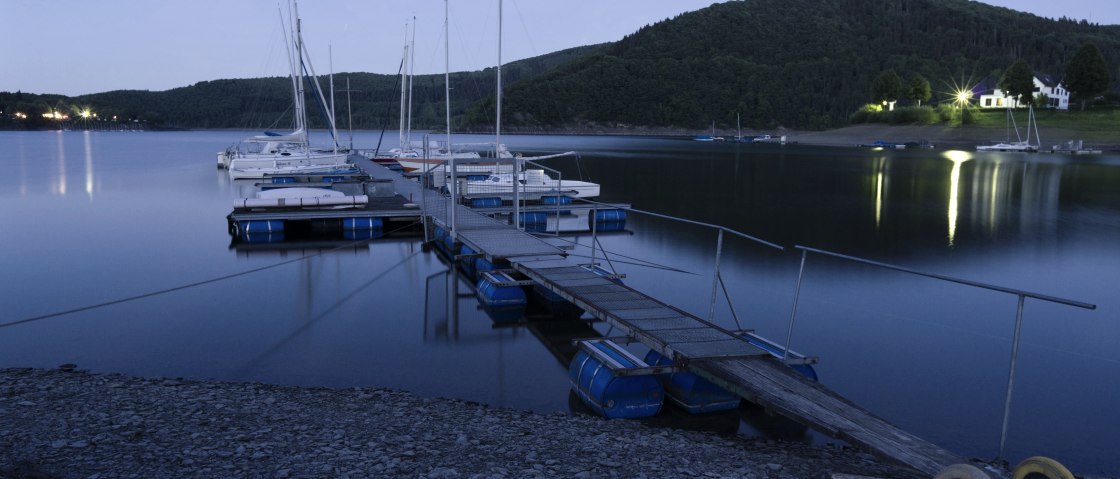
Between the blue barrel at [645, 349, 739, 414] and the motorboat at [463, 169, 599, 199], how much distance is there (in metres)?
15.8

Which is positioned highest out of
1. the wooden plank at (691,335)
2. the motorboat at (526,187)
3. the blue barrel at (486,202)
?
the motorboat at (526,187)

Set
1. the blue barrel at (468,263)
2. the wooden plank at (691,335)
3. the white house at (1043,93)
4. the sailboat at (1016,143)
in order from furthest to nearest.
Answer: the white house at (1043,93), the sailboat at (1016,143), the blue barrel at (468,263), the wooden plank at (691,335)

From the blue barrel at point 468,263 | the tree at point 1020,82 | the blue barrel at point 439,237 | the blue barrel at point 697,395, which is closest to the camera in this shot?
the blue barrel at point 697,395

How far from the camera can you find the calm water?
10039mm

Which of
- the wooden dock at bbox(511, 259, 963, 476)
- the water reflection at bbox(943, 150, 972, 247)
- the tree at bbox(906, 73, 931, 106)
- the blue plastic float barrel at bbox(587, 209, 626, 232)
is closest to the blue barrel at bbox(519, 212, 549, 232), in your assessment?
the blue plastic float barrel at bbox(587, 209, 626, 232)

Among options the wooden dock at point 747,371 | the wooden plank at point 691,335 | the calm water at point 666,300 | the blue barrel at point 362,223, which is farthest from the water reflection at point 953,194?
the wooden plank at point 691,335

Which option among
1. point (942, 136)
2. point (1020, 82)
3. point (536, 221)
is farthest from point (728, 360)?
point (1020, 82)

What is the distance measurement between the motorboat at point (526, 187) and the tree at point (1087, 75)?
94.2 m

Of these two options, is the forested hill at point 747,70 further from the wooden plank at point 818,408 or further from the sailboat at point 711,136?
the wooden plank at point 818,408

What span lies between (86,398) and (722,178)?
1775 inches

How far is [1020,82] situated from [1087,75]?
23.9 feet

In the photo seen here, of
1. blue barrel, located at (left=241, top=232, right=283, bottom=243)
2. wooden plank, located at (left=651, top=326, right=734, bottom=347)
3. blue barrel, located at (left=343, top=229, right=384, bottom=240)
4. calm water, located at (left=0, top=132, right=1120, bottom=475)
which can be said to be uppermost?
wooden plank, located at (left=651, top=326, right=734, bottom=347)

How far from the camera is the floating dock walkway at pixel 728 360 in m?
6.27

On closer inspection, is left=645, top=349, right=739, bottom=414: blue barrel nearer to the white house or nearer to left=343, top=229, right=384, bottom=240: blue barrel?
left=343, top=229, right=384, bottom=240: blue barrel
